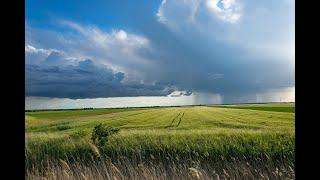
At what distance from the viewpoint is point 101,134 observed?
38.1 ft

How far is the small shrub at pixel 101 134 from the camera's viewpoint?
11289 millimetres

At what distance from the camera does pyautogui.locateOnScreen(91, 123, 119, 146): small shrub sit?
11.3 meters
